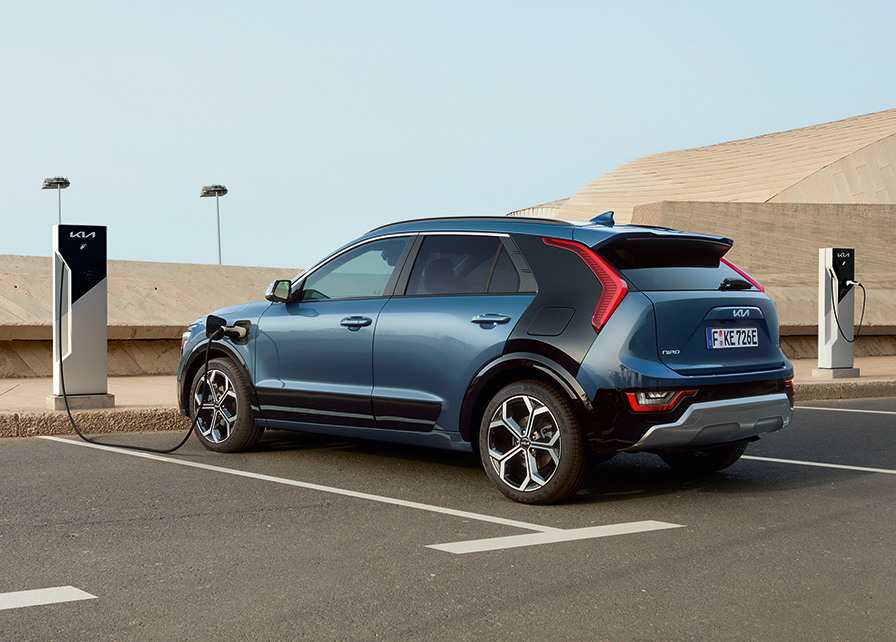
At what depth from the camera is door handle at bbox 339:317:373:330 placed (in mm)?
6352

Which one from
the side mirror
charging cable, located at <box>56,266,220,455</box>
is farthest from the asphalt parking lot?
the side mirror

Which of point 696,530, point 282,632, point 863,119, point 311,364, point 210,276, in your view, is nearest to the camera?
point 282,632

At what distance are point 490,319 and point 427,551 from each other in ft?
5.43

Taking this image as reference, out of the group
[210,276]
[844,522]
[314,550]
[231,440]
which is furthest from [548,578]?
[210,276]

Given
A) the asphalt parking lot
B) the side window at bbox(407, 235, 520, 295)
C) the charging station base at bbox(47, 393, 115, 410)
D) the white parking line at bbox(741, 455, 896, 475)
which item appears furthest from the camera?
the charging station base at bbox(47, 393, 115, 410)

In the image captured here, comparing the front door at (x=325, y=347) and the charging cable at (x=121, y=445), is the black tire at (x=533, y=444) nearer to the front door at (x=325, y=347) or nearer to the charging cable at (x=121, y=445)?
the front door at (x=325, y=347)

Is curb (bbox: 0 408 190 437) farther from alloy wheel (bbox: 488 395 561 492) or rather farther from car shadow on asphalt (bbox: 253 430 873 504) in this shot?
alloy wheel (bbox: 488 395 561 492)

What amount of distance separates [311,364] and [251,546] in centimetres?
227

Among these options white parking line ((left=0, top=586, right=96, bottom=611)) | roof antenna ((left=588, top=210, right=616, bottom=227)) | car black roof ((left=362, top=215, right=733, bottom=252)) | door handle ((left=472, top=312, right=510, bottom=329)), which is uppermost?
roof antenna ((left=588, top=210, right=616, bottom=227))

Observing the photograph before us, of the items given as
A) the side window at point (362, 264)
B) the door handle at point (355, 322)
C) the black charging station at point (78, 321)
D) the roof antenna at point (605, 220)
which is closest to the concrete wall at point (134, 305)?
the black charging station at point (78, 321)

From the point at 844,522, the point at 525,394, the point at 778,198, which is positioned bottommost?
the point at 844,522

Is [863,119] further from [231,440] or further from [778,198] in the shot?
[231,440]

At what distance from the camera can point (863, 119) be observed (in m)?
58.4

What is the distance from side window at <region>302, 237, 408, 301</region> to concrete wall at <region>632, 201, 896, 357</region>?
20114mm
